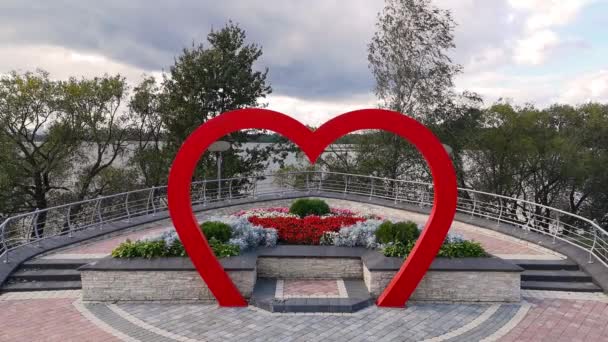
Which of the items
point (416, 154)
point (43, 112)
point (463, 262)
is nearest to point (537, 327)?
point (463, 262)

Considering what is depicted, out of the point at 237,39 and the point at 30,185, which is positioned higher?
the point at 237,39

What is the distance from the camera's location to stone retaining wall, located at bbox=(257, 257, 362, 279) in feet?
32.2

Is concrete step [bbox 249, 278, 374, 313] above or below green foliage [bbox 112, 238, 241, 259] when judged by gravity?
below

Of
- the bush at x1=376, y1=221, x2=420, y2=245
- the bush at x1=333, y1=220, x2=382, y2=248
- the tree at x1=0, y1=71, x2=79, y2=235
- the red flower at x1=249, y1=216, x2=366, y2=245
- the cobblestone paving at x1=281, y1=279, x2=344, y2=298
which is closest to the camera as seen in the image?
the cobblestone paving at x1=281, y1=279, x2=344, y2=298

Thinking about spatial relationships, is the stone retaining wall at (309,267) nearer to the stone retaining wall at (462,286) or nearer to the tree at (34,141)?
the stone retaining wall at (462,286)

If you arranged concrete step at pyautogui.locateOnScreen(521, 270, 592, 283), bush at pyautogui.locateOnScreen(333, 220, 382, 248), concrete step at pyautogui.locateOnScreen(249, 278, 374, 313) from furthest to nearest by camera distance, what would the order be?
bush at pyautogui.locateOnScreen(333, 220, 382, 248), concrete step at pyautogui.locateOnScreen(521, 270, 592, 283), concrete step at pyautogui.locateOnScreen(249, 278, 374, 313)

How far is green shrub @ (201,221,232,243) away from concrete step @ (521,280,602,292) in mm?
7205

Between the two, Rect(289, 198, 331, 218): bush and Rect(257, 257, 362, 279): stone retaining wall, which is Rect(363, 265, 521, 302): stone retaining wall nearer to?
Rect(257, 257, 362, 279): stone retaining wall

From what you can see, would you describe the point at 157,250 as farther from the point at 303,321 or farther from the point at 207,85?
the point at 207,85

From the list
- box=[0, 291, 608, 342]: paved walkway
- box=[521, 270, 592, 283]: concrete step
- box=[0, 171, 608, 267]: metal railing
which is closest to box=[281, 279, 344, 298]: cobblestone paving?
box=[0, 291, 608, 342]: paved walkway

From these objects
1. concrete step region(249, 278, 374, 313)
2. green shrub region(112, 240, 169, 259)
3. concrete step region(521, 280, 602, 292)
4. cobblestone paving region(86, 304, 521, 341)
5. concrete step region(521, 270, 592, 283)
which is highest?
green shrub region(112, 240, 169, 259)

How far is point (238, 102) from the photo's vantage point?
78.4 feet

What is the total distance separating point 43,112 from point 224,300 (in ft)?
62.3

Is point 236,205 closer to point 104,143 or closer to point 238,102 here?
point 238,102
